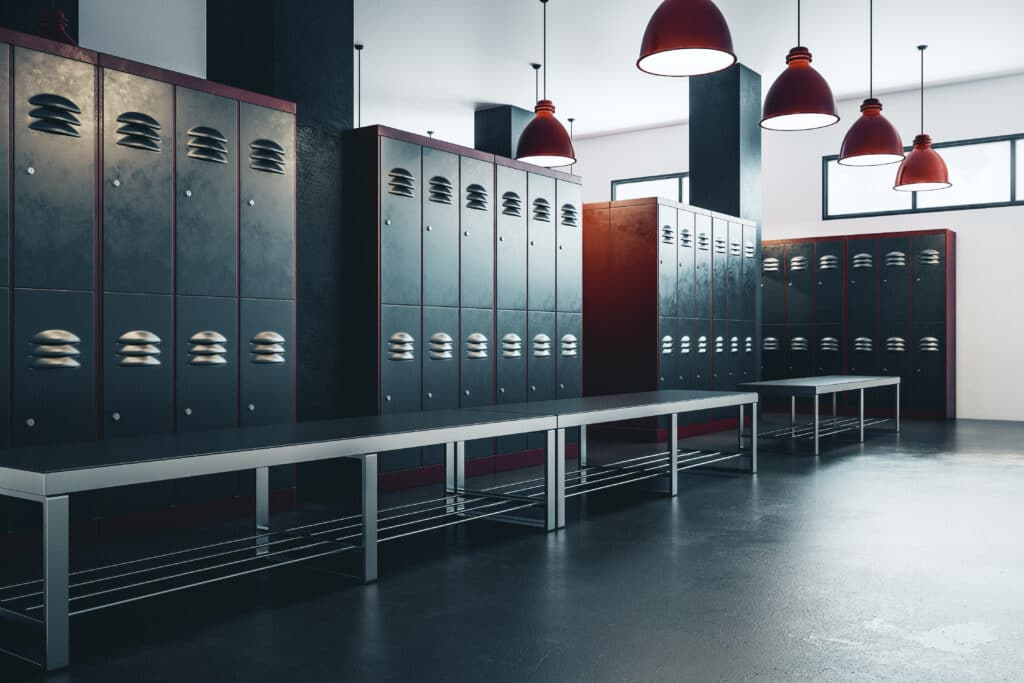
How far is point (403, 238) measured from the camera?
530 cm

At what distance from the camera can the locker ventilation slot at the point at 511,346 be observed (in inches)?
241

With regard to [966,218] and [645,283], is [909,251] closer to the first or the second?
[966,218]

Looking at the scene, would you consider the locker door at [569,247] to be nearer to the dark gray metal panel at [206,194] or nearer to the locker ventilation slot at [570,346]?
the locker ventilation slot at [570,346]

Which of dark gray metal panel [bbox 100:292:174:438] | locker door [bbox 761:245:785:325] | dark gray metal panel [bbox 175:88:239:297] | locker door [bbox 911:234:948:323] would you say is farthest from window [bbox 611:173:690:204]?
dark gray metal panel [bbox 100:292:174:438]

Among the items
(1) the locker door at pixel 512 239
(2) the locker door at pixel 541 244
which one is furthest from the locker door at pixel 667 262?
(1) the locker door at pixel 512 239

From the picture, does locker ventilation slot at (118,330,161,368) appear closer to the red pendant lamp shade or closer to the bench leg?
the bench leg

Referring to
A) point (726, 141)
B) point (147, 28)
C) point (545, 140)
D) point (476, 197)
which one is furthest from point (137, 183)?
point (726, 141)

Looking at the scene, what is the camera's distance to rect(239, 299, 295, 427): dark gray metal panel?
442 cm

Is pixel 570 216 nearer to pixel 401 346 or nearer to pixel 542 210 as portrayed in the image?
pixel 542 210

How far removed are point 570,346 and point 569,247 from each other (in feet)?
2.50

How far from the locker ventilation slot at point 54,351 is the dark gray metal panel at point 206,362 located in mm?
493

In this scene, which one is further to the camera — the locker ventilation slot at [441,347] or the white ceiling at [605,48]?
the white ceiling at [605,48]

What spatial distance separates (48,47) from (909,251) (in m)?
8.79

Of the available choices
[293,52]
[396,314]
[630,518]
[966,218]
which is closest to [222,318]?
[396,314]
